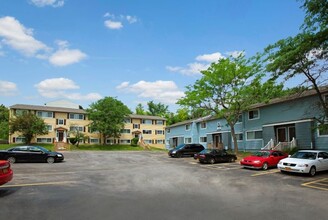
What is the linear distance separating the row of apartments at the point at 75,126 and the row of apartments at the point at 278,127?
2614cm

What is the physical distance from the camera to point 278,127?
28844mm

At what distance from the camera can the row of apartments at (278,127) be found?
2433cm

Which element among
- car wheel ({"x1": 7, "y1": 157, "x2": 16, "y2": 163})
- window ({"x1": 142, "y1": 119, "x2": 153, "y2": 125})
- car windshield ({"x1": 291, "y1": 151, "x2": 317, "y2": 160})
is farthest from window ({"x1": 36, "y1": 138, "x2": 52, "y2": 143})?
car windshield ({"x1": 291, "y1": 151, "x2": 317, "y2": 160})

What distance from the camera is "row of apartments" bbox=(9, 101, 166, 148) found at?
→ 5286 cm

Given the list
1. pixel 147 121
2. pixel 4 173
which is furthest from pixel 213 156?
pixel 147 121

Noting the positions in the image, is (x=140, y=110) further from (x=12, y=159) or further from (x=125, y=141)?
(x=12, y=159)

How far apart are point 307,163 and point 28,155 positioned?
20.2 m

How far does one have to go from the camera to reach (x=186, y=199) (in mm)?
9258

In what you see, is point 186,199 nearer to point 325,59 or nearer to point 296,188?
point 296,188

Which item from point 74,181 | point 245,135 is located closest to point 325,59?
point 74,181

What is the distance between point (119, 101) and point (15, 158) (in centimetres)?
3771

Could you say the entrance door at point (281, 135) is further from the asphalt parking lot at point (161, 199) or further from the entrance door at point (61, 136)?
the entrance door at point (61, 136)

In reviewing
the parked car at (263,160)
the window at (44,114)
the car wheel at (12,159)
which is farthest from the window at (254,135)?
the window at (44,114)

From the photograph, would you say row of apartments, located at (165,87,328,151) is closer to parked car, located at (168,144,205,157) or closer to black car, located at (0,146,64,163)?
parked car, located at (168,144,205,157)
